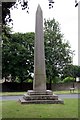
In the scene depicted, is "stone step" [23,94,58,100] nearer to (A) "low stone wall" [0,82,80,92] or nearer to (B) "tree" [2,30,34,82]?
(B) "tree" [2,30,34,82]

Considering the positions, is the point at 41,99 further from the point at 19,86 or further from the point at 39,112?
the point at 19,86

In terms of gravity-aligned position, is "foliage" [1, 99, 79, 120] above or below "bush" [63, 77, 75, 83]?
below

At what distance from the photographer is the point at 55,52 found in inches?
1869

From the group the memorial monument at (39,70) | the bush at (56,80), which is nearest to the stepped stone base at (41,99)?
the memorial monument at (39,70)

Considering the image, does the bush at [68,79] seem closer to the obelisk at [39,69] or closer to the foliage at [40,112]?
the obelisk at [39,69]

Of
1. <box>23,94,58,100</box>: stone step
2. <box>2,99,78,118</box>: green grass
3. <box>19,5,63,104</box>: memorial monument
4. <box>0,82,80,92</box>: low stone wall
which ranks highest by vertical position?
<box>19,5,63,104</box>: memorial monument

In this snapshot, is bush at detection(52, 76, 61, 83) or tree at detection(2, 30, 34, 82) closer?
tree at detection(2, 30, 34, 82)

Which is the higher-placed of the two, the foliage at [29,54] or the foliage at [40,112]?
the foliage at [29,54]

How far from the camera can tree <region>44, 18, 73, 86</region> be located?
150 feet

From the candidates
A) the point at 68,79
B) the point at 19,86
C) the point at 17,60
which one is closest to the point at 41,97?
the point at 17,60

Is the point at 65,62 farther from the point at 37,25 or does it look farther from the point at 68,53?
the point at 37,25

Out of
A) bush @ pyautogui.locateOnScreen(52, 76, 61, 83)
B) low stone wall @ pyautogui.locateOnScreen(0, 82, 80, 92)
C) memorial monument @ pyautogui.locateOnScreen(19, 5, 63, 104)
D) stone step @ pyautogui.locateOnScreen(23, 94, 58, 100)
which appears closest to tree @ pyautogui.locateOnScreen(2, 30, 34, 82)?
low stone wall @ pyautogui.locateOnScreen(0, 82, 80, 92)

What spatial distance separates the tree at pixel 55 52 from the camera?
4569 centimetres

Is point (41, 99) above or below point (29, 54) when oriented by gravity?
below
